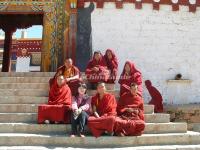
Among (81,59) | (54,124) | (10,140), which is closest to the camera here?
(10,140)

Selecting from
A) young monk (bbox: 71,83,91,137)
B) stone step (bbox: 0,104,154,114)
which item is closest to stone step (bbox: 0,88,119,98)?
stone step (bbox: 0,104,154,114)

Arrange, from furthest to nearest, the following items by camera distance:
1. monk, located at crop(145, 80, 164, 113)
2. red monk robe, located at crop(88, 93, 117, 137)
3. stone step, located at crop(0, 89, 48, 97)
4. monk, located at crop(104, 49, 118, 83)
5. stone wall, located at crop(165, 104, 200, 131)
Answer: stone wall, located at crop(165, 104, 200, 131) → monk, located at crop(145, 80, 164, 113) → monk, located at crop(104, 49, 118, 83) → stone step, located at crop(0, 89, 48, 97) → red monk robe, located at crop(88, 93, 117, 137)

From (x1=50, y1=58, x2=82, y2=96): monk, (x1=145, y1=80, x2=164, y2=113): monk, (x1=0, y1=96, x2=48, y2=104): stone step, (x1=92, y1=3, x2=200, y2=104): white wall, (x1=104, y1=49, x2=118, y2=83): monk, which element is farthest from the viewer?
(x1=92, y1=3, x2=200, y2=104): white wall

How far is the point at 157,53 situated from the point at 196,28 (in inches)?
54.5

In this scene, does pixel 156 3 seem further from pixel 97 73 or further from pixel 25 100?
pixel 25 100

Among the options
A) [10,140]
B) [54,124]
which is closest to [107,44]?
[54,124]

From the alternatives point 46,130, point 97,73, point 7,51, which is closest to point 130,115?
point 46,130

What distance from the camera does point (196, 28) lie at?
35.1ft

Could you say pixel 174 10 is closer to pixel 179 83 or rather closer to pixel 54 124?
pixel 179 83

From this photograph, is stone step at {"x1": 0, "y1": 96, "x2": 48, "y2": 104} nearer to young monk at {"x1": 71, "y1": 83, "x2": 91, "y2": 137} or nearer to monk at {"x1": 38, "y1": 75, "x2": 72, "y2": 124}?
monk at {"x1": 38, "y1": 75, "x2": 72, "y2": 124}

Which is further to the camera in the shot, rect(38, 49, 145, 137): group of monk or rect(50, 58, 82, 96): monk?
rect(50, 58, 82, 96): monk

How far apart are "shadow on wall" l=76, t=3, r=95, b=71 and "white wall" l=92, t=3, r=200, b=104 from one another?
0.14 metres

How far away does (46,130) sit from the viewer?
6.67 meters

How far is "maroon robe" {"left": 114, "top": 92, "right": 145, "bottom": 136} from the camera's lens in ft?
21.2
